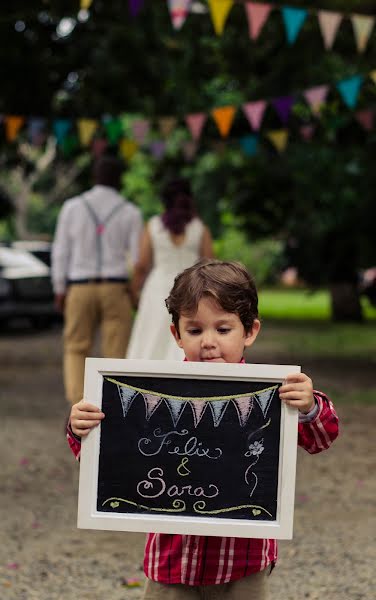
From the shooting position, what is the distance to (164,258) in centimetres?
825

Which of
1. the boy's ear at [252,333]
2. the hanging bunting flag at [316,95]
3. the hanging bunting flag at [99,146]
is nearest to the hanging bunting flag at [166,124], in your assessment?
the hanging bunting flag at [99,146]

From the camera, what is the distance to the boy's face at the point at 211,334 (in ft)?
9.36

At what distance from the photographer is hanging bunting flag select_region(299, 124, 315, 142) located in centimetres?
1766

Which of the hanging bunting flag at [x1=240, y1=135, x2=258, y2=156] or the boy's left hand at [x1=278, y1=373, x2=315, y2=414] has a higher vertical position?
the hanging bunting flag at [x1=240, y1=135, x2=258, y2=156]

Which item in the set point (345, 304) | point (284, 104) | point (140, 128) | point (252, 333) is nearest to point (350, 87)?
point (284, 104)

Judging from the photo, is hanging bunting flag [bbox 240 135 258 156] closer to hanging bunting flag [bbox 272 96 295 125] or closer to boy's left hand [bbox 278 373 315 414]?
hanging bunting flag [bbox 272 96 295 125]

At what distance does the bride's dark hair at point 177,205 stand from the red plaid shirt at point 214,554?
5141 mm

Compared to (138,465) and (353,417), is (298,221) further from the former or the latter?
(138,465)

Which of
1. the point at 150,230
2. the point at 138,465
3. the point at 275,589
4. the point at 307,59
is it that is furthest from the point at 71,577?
the point at 307,59

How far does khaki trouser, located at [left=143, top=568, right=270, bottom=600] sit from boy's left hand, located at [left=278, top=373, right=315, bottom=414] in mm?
462

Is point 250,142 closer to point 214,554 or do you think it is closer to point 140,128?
point 140,128

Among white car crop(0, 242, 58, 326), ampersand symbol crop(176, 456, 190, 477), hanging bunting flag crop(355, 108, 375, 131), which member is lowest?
ampersand symbol crop(176, 456, 190, 477)

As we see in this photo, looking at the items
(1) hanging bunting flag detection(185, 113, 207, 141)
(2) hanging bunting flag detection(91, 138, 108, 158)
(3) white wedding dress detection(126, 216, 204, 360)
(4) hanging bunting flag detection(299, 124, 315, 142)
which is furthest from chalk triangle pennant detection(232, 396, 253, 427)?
(2) hanging bunting flag detection(91, 138, 108, 158)

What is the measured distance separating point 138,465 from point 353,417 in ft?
23.5
